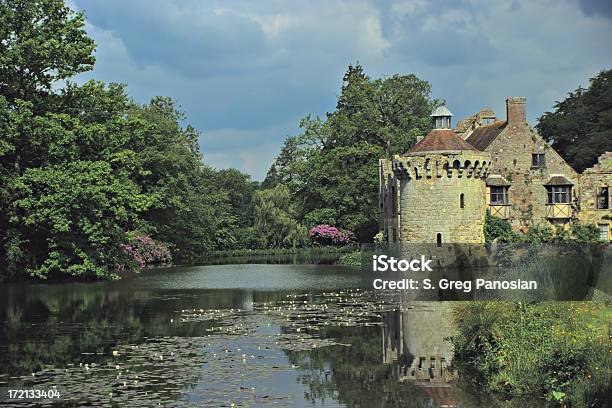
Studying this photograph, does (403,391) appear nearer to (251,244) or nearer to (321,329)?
(321,329)

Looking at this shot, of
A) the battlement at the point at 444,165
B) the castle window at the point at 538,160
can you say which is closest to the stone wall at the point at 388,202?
the battlement at the point at 444,165

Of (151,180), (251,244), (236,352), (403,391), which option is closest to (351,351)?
(236,352)

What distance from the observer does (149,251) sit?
161 feet

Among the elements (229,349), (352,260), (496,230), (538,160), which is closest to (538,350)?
(229,349)

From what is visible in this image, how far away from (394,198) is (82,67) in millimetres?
17922

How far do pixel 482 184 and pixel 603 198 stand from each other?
306 inches

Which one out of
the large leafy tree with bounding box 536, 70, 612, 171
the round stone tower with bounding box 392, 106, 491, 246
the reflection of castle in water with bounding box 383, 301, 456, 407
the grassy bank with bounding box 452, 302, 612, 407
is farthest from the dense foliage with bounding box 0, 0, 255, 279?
the large leafy tree with bounding box 536, 70, 612, 171

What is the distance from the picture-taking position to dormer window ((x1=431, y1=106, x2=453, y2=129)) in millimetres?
41125

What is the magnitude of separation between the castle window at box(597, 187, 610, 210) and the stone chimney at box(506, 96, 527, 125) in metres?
5.17

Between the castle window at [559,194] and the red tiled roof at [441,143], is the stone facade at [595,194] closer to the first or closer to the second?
the castle window at [559,194]

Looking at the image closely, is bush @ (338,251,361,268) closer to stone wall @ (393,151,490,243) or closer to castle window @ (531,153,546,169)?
stone wall @ (393,151,490,243)

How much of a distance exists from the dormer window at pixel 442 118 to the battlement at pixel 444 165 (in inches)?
120

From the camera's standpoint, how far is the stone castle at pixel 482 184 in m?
38.7

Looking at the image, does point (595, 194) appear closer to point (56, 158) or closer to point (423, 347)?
point (56, 158)
